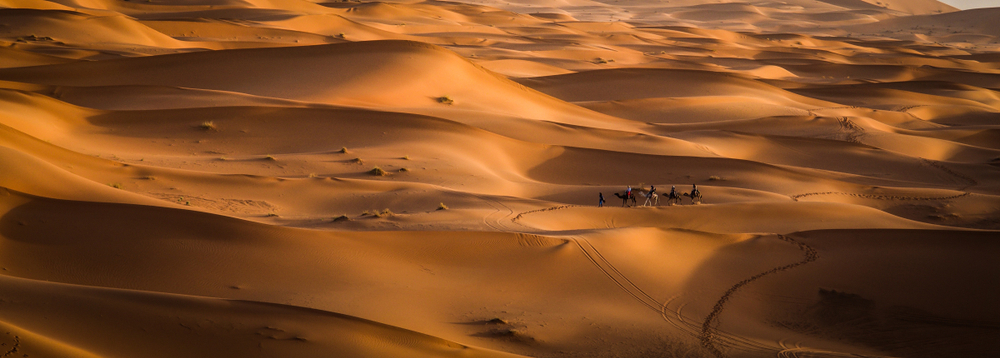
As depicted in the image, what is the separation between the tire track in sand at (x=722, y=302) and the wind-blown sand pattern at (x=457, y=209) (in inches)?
2.1

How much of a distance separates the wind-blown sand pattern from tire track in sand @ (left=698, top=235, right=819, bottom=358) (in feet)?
0.17

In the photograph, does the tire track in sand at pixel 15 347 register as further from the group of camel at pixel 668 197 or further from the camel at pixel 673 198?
the camel at pixel 673 198

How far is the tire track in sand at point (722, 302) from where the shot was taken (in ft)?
24.8

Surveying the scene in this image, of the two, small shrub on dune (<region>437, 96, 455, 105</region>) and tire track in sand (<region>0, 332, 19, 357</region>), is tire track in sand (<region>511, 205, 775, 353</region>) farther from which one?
small shrub on dune (<region>437, 96, 455, 105</region>)

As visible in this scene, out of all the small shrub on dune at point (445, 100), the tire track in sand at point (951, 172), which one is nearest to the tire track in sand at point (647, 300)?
the tire track in sand at point (951, 172)

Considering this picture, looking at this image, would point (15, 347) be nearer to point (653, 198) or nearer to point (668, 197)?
point (653, 198)

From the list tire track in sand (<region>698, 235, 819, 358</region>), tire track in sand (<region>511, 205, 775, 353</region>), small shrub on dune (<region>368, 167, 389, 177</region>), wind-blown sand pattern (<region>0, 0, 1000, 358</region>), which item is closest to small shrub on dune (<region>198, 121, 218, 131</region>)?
wind-blown sand pattern (<region>0, 0, 1000, 358</region>)

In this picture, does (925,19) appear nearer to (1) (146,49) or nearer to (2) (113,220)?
(1) (146,49)

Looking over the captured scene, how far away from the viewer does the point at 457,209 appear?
11.6 meters

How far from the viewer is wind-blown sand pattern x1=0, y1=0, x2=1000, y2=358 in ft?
23.9

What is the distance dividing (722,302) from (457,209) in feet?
15.1

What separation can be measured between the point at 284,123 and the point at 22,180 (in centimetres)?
880

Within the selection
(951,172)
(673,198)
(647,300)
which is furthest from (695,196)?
(951,172)

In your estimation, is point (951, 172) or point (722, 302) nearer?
point (722, 302)
